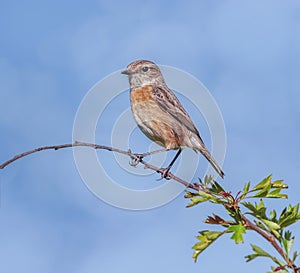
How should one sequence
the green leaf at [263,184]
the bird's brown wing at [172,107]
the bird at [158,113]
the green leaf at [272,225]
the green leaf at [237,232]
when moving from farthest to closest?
the bird's brown wing at [172,107] → the bird at [158,113] → the green leaf at [263,184] → the green leaf at [272,225] → the green leaf at [237,232]

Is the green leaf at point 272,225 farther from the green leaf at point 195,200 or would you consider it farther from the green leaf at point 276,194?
the green leaf at point 195,200

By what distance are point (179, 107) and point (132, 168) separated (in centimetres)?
359

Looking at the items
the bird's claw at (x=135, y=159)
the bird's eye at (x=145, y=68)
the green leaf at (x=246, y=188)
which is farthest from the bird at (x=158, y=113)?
the green leaf at (x=246, y=188)

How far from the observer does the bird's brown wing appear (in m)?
8.20

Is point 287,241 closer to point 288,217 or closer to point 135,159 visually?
point 288,217

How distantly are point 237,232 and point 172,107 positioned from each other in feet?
16.7

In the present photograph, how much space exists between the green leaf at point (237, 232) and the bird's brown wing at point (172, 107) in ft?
14.3

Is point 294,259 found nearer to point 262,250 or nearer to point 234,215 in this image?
point 262,250

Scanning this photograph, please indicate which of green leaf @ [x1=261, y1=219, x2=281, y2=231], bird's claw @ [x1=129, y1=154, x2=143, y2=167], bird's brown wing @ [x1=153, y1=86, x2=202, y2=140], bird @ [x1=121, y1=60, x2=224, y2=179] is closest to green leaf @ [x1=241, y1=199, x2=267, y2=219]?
green leaf @ [x1=261, y1=219, x2=281, y2=231]

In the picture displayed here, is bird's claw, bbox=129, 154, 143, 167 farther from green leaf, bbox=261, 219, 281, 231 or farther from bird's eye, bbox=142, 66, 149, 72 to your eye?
bird's eye, bbox=142, 66, 149, 72

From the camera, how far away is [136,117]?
8.02 m

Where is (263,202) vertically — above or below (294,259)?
above

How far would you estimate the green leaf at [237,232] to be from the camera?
3.54 meters

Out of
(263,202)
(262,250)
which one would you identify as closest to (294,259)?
(262,250)
